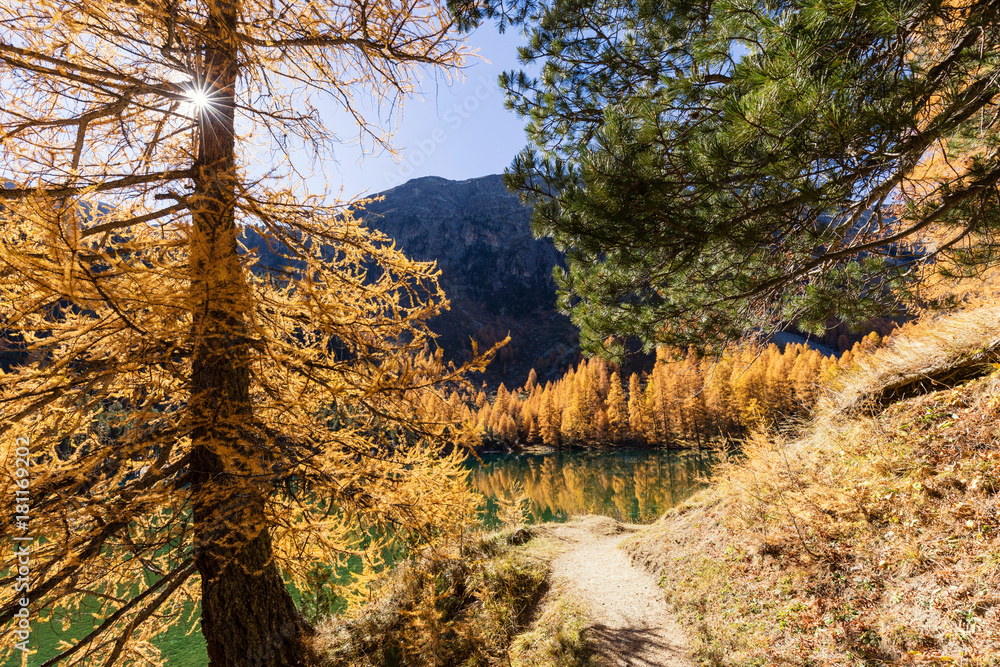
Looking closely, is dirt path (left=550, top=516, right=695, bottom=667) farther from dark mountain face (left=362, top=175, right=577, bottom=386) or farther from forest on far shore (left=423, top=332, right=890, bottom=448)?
dark mountain face (left=362, top=175, right=577, bottom=386)

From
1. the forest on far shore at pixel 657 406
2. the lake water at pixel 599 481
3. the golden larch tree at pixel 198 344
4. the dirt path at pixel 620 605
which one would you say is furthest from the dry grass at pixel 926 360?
the forest on far shore at pixel 657 406

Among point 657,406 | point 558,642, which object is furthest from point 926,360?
point 657,406

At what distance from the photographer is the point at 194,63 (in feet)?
9.12

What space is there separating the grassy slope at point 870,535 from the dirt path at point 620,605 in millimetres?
300

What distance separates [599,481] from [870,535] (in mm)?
28377

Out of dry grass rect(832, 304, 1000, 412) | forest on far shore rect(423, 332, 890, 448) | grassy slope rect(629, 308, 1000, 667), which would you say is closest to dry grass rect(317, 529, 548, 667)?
grassy slope rect(629, 308, 1000, 667)

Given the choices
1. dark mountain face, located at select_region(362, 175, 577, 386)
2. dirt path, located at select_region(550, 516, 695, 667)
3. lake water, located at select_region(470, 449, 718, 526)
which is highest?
dark mountain face, located at select_region(362, 175, 577, 386)

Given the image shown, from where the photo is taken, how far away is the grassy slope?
9.17 feet

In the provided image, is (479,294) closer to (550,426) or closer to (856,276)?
(550,426)

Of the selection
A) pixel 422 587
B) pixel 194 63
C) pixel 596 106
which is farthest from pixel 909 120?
pixel 422 587

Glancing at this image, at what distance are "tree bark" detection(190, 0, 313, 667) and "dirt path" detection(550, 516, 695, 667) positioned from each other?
3.53 m

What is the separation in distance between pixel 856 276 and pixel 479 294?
551 feet

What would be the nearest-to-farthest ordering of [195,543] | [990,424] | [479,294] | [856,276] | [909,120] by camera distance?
[909,120]
[195,543]
[990,424]
[856,276]
[479,294]

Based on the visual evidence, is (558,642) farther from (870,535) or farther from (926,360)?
(926,360)
